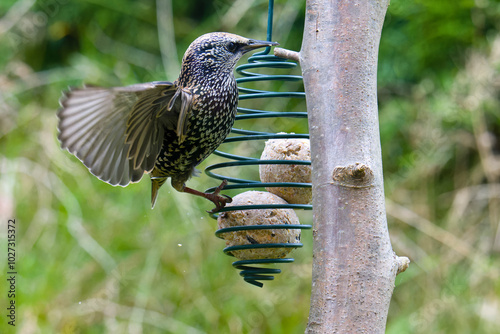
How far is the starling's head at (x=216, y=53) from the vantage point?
80.1 inches

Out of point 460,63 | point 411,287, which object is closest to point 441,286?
point 411,287

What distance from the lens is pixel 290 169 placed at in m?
2.06

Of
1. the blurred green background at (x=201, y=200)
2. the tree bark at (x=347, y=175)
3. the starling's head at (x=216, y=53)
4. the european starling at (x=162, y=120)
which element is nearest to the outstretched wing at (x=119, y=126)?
the european starling at (x=162, y=120)

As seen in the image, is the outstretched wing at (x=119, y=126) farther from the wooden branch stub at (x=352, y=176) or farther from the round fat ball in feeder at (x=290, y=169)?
the wooden branch stub at (x=352, y=176)

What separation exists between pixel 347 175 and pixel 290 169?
2.36ft

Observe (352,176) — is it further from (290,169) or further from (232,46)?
(232,46)

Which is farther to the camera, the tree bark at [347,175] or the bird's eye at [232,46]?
the bird's eye at [232,46]

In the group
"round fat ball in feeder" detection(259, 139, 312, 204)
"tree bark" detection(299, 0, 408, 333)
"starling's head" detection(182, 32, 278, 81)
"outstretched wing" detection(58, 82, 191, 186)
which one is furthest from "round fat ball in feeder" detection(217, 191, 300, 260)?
"tree bark" detection(299, 0, 408, 333)

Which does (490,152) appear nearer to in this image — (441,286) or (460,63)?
(460,63)

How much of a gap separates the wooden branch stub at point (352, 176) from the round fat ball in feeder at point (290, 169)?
2.30ft

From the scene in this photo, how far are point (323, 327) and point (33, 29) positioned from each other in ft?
11.8

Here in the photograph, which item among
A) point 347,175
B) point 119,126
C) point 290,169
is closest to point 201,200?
point 290,169

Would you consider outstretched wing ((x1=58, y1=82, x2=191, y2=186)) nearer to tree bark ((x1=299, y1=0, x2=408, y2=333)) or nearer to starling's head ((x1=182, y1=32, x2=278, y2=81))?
starling's head ((x1=182, y1=32, x2=278, y2=81))

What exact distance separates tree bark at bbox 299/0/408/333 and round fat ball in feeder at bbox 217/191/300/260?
586 mm
